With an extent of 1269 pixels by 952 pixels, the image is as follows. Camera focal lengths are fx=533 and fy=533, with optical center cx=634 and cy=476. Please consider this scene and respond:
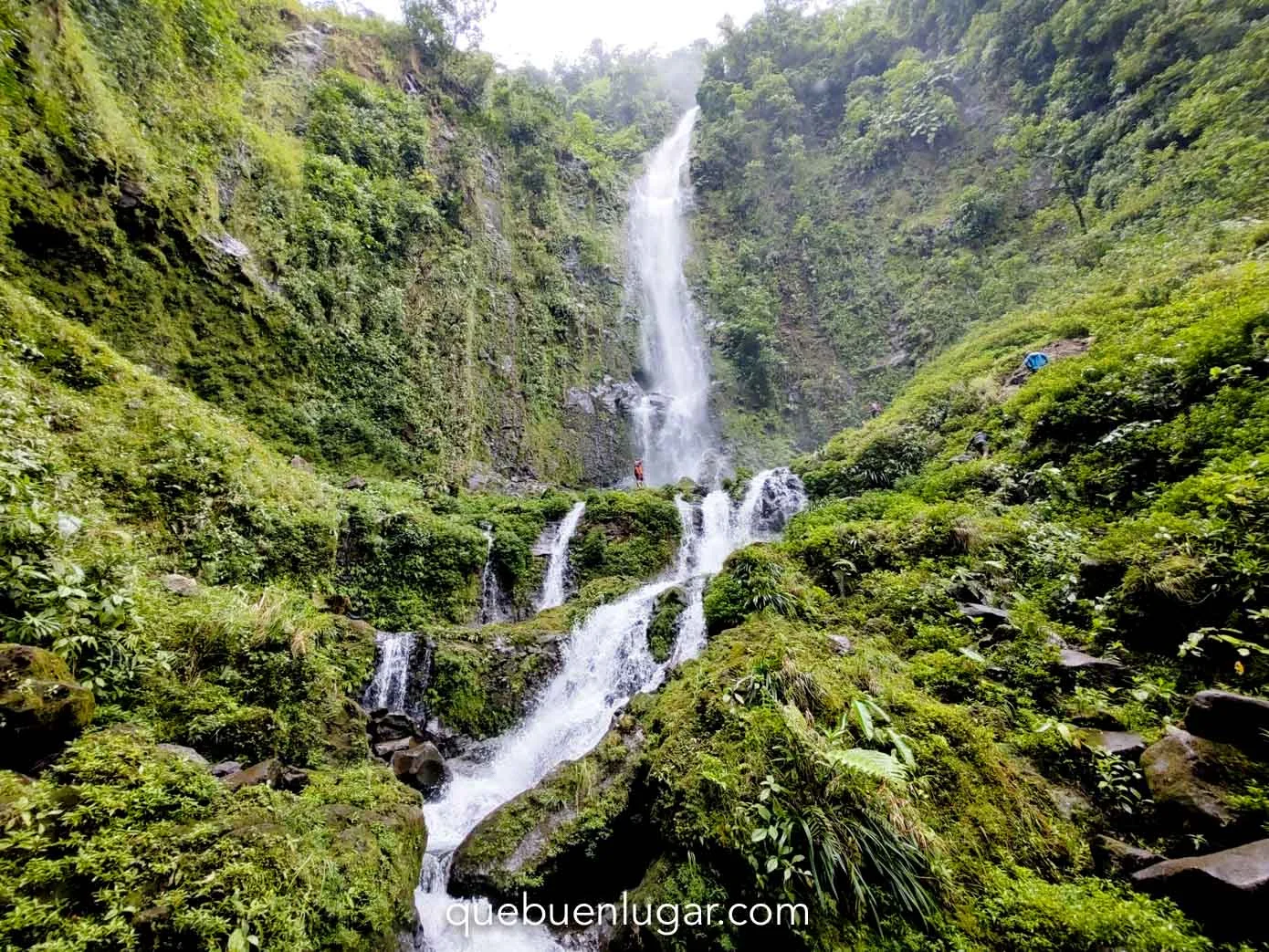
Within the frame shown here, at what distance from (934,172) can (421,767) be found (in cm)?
3097

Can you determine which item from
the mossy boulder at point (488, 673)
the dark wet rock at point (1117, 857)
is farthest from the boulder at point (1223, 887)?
the mossy boulder at point (488, 673)

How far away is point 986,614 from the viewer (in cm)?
545

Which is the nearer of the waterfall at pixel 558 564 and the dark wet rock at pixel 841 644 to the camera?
the dark wet rock at pixel 841 644

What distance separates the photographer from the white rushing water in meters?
22.0

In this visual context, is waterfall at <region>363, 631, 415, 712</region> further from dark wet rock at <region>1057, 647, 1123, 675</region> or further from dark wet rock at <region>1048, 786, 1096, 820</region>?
dark wet rock at <region>1057, 647, 1123, 675</region>

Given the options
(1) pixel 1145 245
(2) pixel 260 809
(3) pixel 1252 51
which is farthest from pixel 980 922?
(3) pixel 1252 51

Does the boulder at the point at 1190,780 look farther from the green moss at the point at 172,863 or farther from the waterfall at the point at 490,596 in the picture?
the waterfall at the point at 490,596

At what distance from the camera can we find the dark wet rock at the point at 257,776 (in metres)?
4.47

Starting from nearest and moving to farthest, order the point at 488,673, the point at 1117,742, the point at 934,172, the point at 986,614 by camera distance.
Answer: the point at 1117,742
the point at 986,614
the point at 488,673
the point at 934,172

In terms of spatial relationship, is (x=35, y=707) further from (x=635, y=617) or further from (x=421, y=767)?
(x=635, y=617)

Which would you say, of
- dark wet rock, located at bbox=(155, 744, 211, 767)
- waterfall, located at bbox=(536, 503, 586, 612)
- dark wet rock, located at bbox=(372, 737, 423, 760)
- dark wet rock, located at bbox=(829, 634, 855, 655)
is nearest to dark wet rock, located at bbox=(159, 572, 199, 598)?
dark wet rock, located at bbox=(155, 744, 211, 767)

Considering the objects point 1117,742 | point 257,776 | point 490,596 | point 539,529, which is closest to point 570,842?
point 257,776

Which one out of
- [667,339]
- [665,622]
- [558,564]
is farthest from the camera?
[667,339]

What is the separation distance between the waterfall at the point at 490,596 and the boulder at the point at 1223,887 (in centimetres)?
1124
